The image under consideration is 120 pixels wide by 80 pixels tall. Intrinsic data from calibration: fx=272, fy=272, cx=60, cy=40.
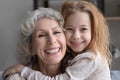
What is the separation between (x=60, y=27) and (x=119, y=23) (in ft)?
7.36

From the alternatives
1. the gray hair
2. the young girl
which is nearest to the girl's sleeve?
the young girl

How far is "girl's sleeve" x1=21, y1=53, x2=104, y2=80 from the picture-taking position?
131 cm

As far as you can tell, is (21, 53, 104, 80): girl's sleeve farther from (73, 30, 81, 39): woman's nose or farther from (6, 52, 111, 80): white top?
(73, 30, 81, 39): woman's nose

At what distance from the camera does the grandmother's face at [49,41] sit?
1276 millimetres

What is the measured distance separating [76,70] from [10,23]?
2.31 meters

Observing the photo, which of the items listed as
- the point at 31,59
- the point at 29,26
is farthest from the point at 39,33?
the point at 31,59

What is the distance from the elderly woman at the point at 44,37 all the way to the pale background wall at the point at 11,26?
2144mm

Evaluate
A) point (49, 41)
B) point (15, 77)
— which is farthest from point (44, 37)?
point (15, 77)

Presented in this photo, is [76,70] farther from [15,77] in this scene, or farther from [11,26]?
[11,26]

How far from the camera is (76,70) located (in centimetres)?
138

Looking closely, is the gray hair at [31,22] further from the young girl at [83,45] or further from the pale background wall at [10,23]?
the pale background wall at [10,23]

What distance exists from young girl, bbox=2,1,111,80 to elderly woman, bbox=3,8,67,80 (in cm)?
8

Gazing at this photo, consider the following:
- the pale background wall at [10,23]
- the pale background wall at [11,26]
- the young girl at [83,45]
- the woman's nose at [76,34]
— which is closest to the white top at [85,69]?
the young girl at [83,45]

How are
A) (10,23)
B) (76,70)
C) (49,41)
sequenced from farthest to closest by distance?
(10,23)
(76,70)
(49,41)
